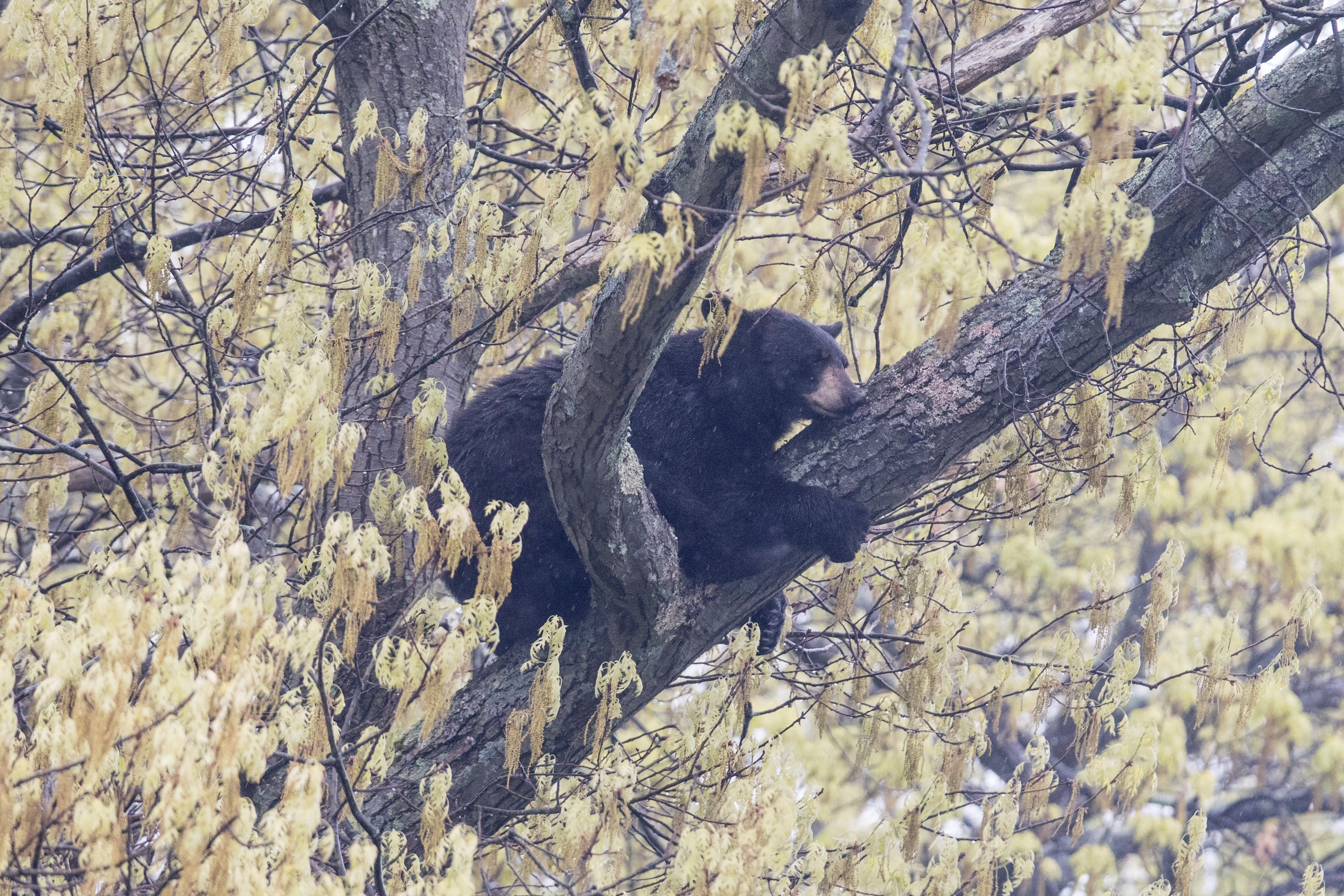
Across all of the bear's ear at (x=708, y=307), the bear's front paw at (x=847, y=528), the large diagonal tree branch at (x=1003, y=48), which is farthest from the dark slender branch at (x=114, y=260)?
the large diagonal tree branch at (x=1003, y=48)

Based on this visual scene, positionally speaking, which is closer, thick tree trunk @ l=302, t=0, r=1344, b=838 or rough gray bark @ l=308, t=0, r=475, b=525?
thick tree trunk @ l=302, t=0, r=1344, b=838

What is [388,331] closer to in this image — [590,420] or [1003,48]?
[590,420]

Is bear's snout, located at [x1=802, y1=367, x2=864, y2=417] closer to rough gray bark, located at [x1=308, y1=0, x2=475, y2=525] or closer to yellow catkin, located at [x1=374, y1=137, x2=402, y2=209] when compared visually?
rough gray bark, located at [x1=308, y1=0, x2=475, y2=525]

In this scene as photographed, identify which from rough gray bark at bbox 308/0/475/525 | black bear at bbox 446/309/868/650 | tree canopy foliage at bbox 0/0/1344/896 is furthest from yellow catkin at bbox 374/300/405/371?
rough gray bark at bbox 308/0/475/525

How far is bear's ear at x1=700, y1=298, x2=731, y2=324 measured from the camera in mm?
3137

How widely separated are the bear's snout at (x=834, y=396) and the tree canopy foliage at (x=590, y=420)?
73mm

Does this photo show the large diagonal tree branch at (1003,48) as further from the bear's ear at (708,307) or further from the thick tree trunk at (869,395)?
the bear's ear at (708,307)

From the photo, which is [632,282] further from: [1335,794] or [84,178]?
[1335,794]

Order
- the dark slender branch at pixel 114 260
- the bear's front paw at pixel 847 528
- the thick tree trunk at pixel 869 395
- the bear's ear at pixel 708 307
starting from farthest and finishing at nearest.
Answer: the dark slender branch at pixel 114 260 → the bear's front paw at pixel 847 528 → the bear's ear at pixel 708 307 → the thick tree trunk at pixel 869 395

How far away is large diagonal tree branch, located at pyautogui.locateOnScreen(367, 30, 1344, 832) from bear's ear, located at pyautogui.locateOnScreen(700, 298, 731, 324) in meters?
0.48

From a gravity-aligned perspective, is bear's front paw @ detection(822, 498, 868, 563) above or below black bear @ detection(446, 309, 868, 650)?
below

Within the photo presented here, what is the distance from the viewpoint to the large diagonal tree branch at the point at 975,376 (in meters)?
2.76

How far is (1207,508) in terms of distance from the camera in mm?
8461

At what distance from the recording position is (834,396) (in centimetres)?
374
